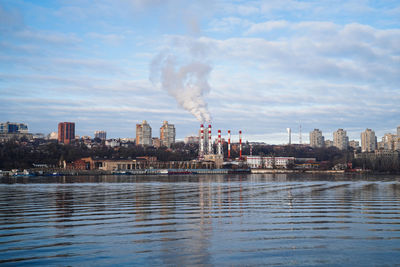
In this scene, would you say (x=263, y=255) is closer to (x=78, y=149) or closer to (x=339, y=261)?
(x=339, y=261)

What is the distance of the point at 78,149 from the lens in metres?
186

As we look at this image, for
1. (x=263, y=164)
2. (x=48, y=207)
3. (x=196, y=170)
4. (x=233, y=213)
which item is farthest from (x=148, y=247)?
(x=263, y=164)

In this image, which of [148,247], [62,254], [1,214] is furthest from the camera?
[1,214]

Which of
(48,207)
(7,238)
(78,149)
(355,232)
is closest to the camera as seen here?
(7,238)

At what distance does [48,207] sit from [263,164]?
15175 centimetres

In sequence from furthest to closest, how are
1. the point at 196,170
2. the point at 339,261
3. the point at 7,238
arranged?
the point at 196,170, the point at 7,238, the point at 339,261

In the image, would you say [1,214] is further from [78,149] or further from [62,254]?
[78,149]

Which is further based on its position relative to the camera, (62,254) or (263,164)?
(263,164)

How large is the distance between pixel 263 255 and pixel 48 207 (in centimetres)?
1586

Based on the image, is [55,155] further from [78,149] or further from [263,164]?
[263,164]

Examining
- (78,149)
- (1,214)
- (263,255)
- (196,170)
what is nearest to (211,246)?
(263,255)

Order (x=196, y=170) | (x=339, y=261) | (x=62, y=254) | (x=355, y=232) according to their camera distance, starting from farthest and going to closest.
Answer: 1. (x=196, y=170)
2. (x=355, y=232)
3. (x=62, y=254)
4. (x=339, y=261)

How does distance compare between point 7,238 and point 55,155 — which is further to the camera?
point 55,155

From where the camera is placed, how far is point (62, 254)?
38.5ft
